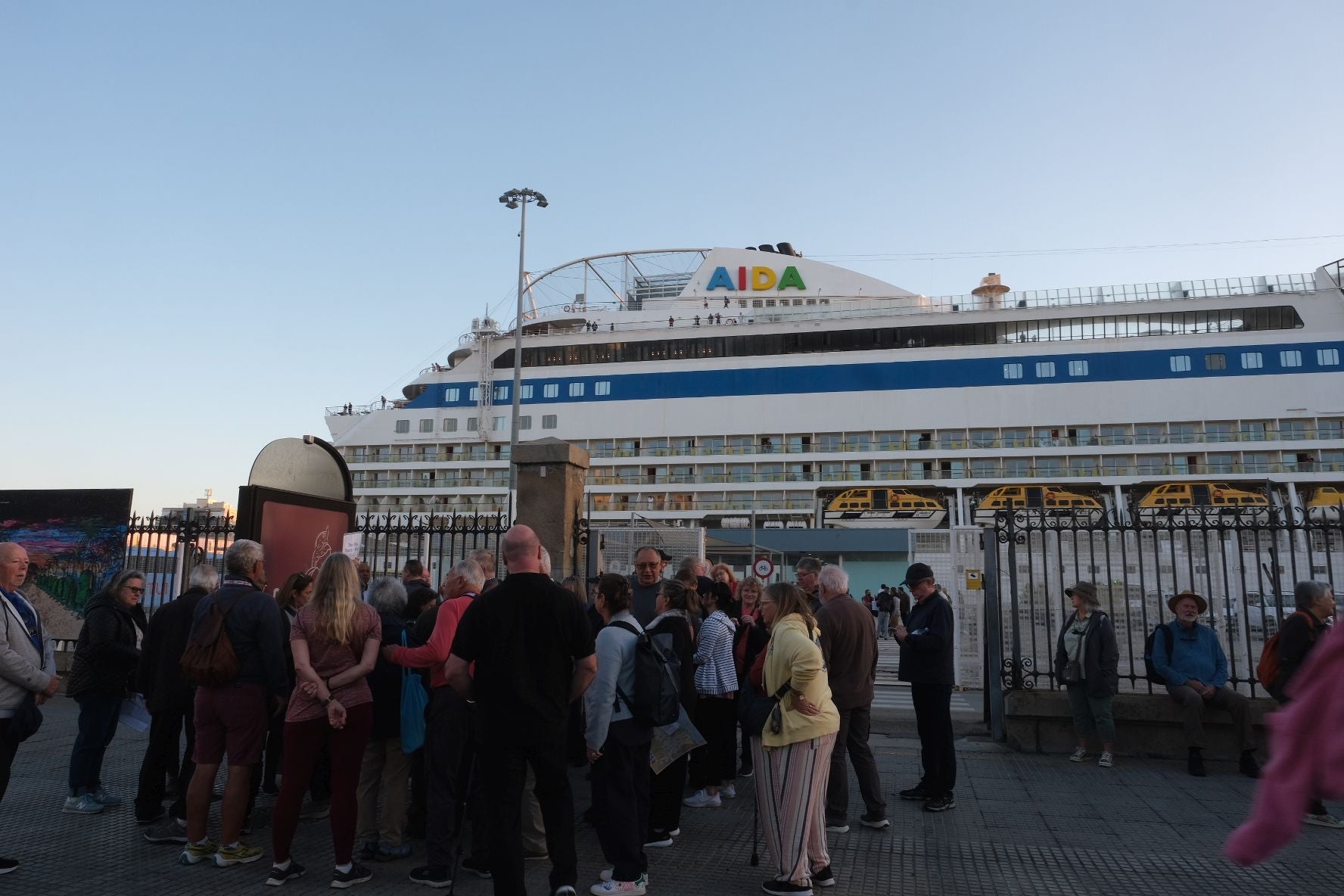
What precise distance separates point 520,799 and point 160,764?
124 inches

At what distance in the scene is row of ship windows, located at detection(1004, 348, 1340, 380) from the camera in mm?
36125

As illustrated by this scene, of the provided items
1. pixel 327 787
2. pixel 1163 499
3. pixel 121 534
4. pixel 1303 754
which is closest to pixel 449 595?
pixel 327 787

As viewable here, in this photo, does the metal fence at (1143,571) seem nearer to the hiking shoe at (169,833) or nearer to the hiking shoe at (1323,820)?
the hiking shoe at (1323,820)

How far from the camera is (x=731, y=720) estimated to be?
6688 mm

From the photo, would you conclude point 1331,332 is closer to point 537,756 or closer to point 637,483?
point 637,483

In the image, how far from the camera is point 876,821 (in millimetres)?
5699

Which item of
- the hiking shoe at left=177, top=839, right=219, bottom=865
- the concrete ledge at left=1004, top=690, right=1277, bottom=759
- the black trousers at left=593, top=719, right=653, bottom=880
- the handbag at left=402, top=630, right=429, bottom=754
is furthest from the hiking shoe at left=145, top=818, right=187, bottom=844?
the concrete ledge at left=1004, top=690, right=1277, bottom=759

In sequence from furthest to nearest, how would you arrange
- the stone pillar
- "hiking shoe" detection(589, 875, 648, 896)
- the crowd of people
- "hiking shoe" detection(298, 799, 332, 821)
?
the stone pillar → "hiking shoe" detection(298, 799, 332, 821) → "hiking shoe" detection(589, 875, 648, 896) → the crowd of people

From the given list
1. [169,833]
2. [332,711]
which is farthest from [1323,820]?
[169,833]

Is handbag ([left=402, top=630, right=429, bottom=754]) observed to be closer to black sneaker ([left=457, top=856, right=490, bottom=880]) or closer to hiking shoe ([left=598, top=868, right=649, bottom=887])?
black sneaker ([left=457, top=856, right=490, bottom=880])

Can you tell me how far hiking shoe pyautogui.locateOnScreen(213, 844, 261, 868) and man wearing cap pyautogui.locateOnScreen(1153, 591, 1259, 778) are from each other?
691 cm

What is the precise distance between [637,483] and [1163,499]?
72.9ft

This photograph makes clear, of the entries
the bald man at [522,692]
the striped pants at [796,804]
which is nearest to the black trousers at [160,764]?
the bald man at [522,692]

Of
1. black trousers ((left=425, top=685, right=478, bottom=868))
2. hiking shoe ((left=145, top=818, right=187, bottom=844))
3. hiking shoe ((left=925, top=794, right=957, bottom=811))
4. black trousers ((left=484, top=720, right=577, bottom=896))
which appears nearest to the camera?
black trousers ((left=484, top=720, right=577, bottom=896))
